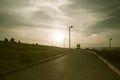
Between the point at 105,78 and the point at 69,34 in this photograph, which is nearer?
the point at 105,78

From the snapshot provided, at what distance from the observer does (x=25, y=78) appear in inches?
405

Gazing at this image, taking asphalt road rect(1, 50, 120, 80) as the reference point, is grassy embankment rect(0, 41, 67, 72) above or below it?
above

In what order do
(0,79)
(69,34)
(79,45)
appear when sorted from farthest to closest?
(79,45)
(69,34)
(0,79)

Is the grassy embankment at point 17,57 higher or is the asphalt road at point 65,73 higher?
the grassy embankment at point 17,57

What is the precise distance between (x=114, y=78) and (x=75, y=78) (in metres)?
2.17

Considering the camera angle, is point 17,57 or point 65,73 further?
point 17,57

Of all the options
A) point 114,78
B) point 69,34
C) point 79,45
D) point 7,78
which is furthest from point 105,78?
point 79,45

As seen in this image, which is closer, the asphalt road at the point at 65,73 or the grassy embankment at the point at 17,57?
the asphalt road at the point at 65,73

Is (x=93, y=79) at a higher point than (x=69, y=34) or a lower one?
lower

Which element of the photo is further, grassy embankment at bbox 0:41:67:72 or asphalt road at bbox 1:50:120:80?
grassy embankment at bbox 0:41:67:72

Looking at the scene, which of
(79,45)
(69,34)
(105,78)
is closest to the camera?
(105,78)

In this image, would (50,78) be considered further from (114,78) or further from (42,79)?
(114,78)

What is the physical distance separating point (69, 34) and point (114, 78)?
51277 millimetres

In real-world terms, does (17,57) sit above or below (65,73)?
above
